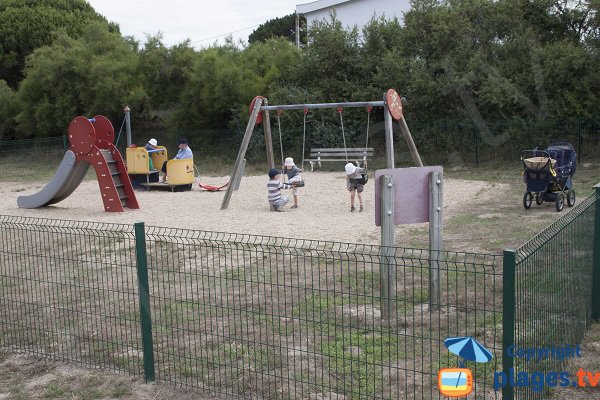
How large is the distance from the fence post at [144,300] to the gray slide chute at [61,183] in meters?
9.72

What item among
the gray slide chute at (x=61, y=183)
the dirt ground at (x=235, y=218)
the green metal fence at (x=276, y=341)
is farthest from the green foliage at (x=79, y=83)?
the green metal fence at (x=276, y=341)

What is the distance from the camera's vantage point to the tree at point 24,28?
36188 millimetres

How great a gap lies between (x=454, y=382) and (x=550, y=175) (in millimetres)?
8847

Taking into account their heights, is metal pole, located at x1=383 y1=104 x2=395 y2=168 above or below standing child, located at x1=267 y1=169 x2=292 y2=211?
above

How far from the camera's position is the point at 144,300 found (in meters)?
5.00

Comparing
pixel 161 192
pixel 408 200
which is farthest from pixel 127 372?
pixel 161 192

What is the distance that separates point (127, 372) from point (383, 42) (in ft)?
66.5

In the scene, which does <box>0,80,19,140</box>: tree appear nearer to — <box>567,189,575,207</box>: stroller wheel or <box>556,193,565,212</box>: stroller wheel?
<box>567,189,575,207</box>: stroller wheel

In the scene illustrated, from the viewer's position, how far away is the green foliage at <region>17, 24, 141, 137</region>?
26.7m

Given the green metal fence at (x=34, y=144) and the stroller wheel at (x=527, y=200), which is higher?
the green metal fence at (x=34, y=144)

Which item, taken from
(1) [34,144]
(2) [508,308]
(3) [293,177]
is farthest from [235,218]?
(1) [34,144]

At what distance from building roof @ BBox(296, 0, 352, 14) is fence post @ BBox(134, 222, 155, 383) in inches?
1282

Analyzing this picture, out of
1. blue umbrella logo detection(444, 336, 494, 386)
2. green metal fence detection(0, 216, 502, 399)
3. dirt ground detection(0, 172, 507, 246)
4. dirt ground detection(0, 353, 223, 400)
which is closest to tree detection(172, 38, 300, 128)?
dirt ground detection(0, 172, 507, 246)

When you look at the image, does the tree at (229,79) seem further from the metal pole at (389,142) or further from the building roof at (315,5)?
the metal pole at (389,142)
